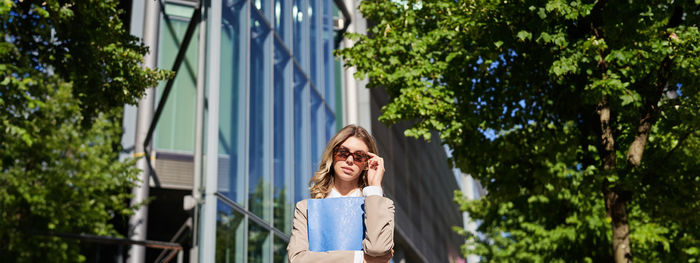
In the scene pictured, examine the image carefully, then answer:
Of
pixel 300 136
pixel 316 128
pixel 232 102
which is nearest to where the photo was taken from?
pixel 232 102

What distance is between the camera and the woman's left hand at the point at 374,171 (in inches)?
105

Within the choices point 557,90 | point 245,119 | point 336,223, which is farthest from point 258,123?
point 336,223

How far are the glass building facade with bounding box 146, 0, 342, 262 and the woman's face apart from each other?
8.19 m

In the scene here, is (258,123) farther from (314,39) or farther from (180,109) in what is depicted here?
(180,109)

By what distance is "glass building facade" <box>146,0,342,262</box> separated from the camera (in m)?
11.4

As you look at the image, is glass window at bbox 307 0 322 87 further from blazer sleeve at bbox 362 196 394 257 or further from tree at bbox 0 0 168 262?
blazer sleeve at bbox 362 196 394 257

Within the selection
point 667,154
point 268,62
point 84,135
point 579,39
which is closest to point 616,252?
point 667,154

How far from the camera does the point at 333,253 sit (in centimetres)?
250

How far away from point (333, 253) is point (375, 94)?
82.3ft

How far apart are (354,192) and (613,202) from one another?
6713mm

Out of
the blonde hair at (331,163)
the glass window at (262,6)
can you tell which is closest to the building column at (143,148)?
the glass window at (262,6)

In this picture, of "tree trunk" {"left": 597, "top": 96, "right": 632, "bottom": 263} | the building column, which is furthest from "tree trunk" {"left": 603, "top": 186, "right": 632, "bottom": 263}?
the building column

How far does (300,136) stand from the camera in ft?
52.9

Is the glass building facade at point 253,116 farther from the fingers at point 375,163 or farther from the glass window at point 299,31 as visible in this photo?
the fingers at point 375,163
